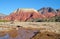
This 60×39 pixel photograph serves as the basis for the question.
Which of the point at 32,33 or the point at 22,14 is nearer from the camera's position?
the point at 32,33

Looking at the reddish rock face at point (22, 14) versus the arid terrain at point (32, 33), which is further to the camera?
the reddish rock face at point (22, 14)

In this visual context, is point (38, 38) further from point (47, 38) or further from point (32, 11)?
point (32, 11)

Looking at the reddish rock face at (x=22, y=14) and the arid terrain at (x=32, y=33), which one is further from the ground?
the reddish rock face at (x=22, y=14)

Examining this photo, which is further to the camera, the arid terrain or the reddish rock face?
the reddish rock face

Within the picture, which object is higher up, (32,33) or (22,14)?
(22,14)

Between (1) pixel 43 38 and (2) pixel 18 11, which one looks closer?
(1) pixel 43 38

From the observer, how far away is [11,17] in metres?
183

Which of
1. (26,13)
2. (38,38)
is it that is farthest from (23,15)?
(38,38)

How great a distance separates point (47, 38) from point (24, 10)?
166669 mm

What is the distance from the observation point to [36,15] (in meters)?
176

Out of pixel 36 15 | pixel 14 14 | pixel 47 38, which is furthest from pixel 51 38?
pixel 14 14

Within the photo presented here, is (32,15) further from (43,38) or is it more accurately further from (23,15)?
(43,38)

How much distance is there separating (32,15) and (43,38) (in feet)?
519

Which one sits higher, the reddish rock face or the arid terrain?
the reddish rock face
